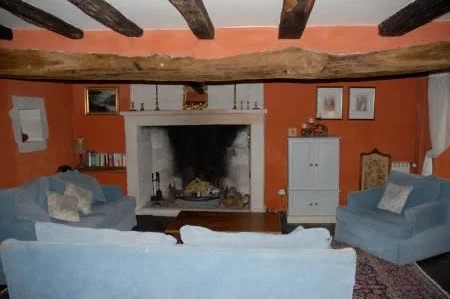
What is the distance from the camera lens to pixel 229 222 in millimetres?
4586

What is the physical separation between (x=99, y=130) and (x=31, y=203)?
2.73 meters

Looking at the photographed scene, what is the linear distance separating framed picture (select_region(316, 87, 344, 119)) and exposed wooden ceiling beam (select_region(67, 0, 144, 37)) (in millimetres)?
3553

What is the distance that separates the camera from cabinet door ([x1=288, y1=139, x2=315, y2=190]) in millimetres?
5656

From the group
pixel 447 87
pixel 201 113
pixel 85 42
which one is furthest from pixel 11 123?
pixel 447 87

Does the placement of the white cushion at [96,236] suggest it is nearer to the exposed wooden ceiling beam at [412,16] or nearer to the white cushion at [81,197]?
the white cushion at [81,197]

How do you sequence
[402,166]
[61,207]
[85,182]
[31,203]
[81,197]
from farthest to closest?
[402,166], [85,182], [81,197], [61,207], [31,203]

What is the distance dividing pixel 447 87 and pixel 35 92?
6246 mm

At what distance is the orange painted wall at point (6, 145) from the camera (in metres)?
4.73

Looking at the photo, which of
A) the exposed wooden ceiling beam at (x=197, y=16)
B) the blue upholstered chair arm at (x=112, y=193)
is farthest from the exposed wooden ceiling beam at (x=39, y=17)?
the blue upholstered chair arm at (x=112, y=193)

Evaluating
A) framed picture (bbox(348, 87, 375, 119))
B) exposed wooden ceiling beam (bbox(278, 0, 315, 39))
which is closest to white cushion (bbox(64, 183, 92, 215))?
exposed wooden ceiling beam (bbox(278, 0, 315, 39))

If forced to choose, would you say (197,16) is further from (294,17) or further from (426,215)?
(426,215)

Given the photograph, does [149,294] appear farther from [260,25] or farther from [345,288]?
[260,25]

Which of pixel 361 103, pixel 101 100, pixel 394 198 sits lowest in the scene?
pixel 394 198

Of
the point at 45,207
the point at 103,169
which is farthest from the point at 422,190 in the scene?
the point at 103,169
